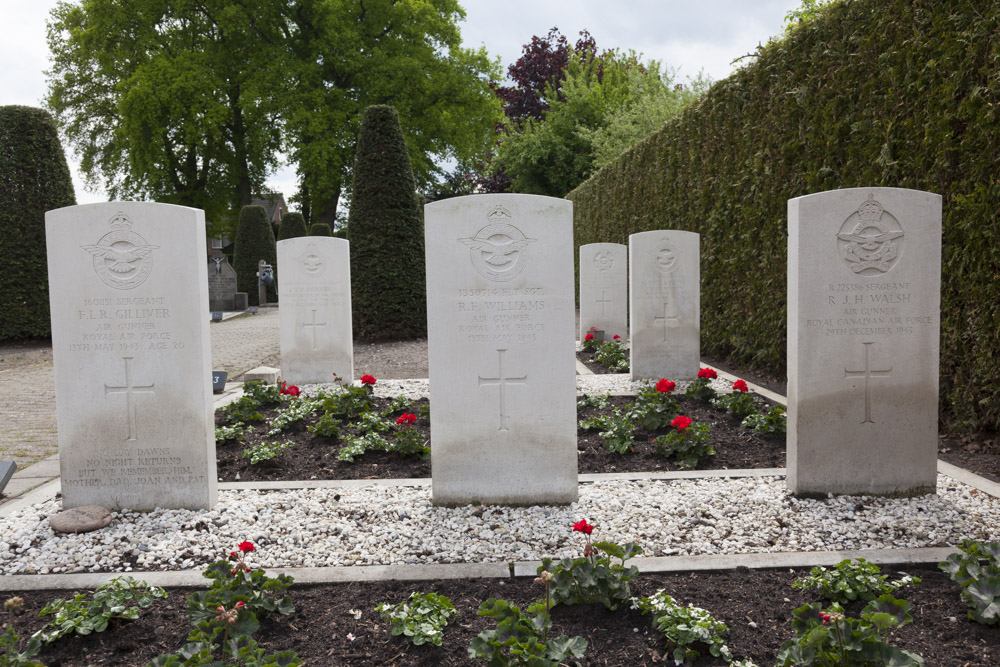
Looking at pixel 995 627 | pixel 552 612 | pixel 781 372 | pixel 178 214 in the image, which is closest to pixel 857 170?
pixel 781 372

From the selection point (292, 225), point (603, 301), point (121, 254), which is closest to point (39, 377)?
point (121, 254)

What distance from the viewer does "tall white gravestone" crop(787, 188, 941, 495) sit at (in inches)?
146

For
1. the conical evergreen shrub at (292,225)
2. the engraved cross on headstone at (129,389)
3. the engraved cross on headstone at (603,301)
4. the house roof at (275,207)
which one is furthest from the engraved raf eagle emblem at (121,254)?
the house roof at (275,207)

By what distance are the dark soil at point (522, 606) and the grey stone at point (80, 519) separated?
1.93 ft

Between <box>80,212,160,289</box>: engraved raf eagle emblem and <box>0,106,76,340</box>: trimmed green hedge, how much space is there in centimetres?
1097

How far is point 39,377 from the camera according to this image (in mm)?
9781

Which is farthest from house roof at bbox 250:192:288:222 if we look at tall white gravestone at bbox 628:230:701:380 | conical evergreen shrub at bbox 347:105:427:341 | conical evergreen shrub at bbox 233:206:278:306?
tall white gravestone at bbox 628:230:701:380

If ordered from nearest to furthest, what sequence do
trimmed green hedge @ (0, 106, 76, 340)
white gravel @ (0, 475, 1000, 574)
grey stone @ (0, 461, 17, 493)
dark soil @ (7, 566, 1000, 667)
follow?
dark soil @ (7, 566, 1000, 667)
white gravel @ (0, 475, 1000, 574)
grey stone @ (0, 461, 17, 493)
trimmed green hedge @ (0, 106, 76, 340)

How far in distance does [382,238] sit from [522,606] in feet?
32.9

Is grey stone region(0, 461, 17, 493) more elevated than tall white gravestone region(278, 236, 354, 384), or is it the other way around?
tall white gravestone region(278, 236, 354, 384)

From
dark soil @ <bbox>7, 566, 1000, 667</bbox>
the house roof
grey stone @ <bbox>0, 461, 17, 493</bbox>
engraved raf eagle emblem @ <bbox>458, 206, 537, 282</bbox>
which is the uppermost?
the house roof

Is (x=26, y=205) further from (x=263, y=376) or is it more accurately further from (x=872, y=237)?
(x=872, y=237)

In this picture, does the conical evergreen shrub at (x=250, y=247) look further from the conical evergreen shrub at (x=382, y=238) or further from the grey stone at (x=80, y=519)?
the grey stone at (x=80, y=519)

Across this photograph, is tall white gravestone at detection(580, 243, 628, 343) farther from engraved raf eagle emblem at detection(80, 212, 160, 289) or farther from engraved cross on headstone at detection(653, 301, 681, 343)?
engraved raf eagle emblem at detection(80, 212, 160, 289)
